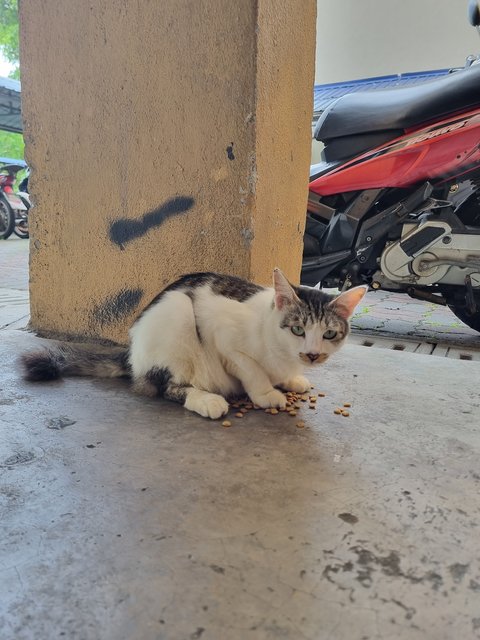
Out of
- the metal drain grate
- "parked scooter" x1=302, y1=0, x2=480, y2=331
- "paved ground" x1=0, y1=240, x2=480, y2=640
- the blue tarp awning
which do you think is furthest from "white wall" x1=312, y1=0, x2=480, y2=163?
"paved ground" x1=0, y1=240, x2=480, y2=640

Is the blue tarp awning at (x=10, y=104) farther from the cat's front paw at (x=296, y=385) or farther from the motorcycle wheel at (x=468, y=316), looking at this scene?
the cat's front paw at (x=296, y=385)

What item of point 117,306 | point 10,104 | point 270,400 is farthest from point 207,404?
point 10,104

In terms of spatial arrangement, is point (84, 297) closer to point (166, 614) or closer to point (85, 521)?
point (85, 521)

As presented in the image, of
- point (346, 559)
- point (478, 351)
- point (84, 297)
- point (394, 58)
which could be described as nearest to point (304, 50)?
point (84, 297)

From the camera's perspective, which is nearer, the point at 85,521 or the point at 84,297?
the point at 85,521

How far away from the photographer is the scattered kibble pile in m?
1.51

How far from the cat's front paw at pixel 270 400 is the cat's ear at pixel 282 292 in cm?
27

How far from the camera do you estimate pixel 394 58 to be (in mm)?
7621

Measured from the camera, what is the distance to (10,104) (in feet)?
30.8

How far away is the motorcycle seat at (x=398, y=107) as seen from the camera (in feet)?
8.67

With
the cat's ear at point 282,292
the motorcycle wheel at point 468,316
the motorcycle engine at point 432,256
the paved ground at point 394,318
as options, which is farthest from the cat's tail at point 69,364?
the motorcycle wheel at point 468,316

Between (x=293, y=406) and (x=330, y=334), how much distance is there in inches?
10.8

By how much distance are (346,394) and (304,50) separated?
1.50 meters

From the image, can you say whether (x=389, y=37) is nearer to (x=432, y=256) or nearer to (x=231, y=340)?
(x=432, y=256)
